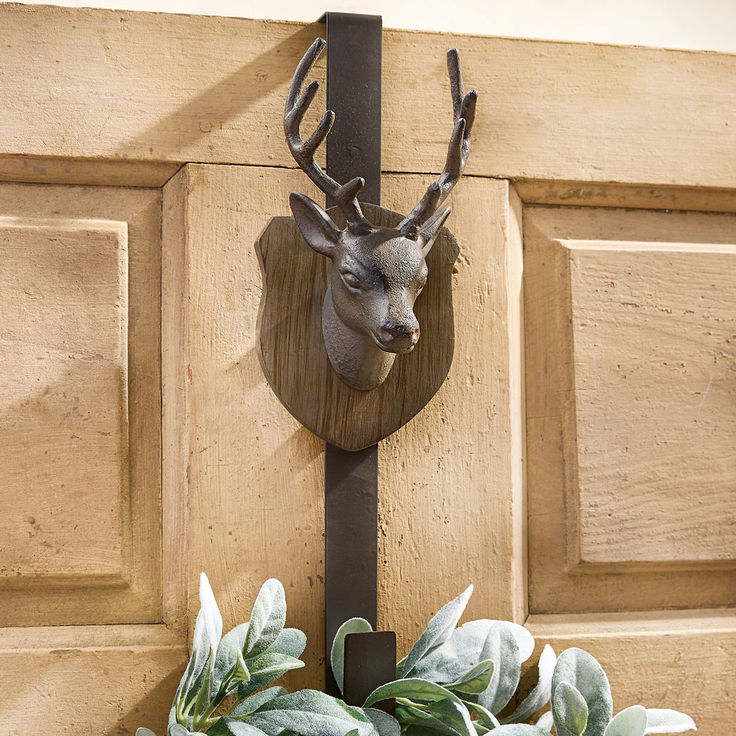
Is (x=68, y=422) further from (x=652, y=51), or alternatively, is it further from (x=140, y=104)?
(x=652, y=51)

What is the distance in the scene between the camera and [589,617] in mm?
716

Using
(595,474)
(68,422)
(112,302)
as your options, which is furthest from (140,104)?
(595,474)

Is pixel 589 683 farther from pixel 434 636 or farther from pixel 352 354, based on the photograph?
pixel 352 354

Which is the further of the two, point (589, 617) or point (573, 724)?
point (589, 617)

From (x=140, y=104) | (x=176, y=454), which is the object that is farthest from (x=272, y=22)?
(x=176, y=454)

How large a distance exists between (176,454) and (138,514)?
0.21ft

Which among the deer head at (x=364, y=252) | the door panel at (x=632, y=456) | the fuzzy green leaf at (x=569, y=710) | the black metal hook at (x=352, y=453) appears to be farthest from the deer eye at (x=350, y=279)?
the fuzzy green leaf at (x=569, y=710)

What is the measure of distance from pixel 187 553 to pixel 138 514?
6cm

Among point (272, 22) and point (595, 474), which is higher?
point (272, 22)

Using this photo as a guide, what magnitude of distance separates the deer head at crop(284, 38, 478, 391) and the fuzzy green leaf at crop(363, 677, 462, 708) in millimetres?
232

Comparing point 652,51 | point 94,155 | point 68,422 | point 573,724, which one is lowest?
point 573,724

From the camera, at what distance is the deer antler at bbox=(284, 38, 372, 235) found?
1.90 ft

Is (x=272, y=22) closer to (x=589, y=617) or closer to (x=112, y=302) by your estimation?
(x=112, y=302)

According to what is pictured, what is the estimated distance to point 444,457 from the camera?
69cm
